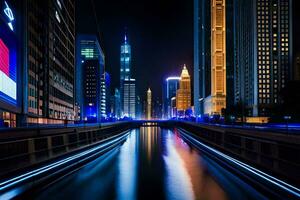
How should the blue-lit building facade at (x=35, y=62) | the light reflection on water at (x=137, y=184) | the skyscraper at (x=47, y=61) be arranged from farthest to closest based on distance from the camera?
the skyscraper at (x=47, y=61) → the blue-lit building facade at (x=35, y=62) → the light reflection on water at (x=137, y=184)

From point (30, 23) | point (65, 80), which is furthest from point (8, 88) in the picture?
point (65, 80)

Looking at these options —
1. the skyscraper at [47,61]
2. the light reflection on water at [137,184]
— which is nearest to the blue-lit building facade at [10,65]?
the skyscraper at [47,61]

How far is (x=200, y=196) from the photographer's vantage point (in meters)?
11.5

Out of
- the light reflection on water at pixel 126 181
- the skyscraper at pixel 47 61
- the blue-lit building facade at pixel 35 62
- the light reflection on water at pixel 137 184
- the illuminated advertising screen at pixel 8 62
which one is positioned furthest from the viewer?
the skyscraper at pixel 47 61

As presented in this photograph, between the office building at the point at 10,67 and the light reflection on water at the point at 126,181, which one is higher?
the office building at the point at 10,67

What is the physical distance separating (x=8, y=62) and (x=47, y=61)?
40.6 m

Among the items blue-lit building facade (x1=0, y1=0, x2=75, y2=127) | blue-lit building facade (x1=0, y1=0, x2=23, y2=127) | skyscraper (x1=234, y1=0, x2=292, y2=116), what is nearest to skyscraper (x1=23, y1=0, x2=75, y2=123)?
blue-lit building facade (x1=0, y1=0, x2=75, y2=127)

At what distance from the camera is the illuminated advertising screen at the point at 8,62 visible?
64312 millimetres

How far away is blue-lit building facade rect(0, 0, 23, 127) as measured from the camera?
65125 millimetres

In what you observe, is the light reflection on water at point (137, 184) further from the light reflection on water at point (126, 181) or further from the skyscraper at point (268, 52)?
the skyscraper at point (268, 52)

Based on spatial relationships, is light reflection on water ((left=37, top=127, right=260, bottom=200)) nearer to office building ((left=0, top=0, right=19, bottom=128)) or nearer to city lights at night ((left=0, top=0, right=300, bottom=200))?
city lights at night ((left=0, top=0, right=300, bottom=200))

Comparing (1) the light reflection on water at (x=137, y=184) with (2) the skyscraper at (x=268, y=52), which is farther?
(2) the skyscraper at (x=268, y=52)

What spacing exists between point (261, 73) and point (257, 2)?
33135 mm

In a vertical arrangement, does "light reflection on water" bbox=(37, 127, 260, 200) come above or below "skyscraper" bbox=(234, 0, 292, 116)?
below
